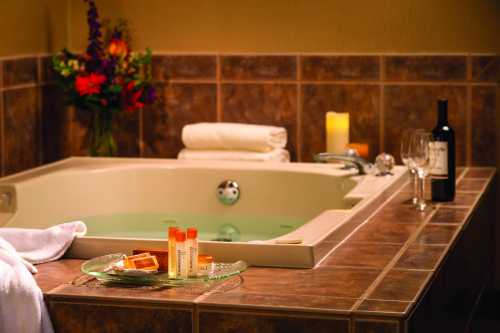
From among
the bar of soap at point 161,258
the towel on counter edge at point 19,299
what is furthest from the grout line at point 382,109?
the towel on counter edge at point 19,299

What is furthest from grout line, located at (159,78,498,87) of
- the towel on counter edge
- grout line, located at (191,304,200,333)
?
grout line, located at (191,304,200,333)

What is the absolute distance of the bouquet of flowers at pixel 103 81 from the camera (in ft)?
13.8

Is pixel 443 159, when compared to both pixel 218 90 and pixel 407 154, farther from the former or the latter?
pixel 218 90

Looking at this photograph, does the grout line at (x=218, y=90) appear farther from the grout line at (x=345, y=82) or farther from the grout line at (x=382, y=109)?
the grout line at (x=382, y=109)

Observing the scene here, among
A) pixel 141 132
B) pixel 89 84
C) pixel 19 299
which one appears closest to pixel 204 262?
pixel 19 299

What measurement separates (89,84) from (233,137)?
59 centimetres

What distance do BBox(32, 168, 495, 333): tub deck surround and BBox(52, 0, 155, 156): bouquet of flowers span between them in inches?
63.3

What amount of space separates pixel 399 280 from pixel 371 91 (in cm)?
197

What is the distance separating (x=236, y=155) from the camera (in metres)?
4.11

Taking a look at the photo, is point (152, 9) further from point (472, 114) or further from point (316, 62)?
point (472, 114)

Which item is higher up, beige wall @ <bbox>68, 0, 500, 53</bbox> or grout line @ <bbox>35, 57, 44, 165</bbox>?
beige wall @ <bbox>68, 0, 500, 53</bbox>

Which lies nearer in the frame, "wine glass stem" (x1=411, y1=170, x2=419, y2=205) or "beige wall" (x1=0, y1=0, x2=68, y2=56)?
"wine glass stem" (x1=411, y1=170, x2=419, y2=205)

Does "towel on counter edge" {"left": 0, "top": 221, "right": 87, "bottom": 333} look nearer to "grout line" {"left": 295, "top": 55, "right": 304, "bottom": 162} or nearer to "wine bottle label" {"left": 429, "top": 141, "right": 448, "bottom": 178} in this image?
"wine bottle label" {"left": 429, "top": 141, "right": 448, "bottom": 178}

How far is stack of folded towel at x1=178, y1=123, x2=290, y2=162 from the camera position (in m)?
4.07
